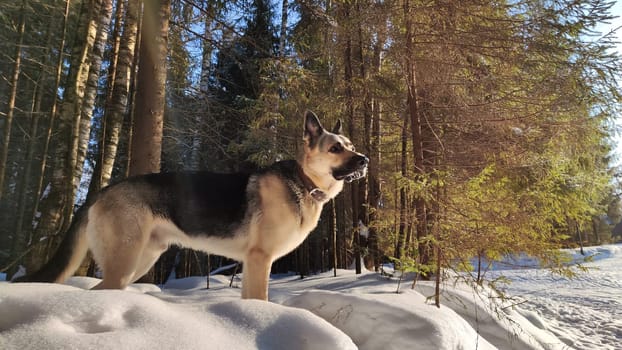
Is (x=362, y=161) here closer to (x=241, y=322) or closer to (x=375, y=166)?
(x=241, y=322)

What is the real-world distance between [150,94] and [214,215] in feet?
9.54

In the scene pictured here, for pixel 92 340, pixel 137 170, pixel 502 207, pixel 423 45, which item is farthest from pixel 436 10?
pixel 92 340

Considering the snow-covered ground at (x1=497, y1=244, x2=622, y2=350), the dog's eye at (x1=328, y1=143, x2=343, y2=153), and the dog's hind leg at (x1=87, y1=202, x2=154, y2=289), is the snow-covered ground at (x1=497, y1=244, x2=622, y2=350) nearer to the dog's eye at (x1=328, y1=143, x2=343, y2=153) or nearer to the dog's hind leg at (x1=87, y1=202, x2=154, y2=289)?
the dog's eye at (x1=328, y1=143, x2=343, y2=153)

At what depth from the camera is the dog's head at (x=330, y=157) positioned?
361cm

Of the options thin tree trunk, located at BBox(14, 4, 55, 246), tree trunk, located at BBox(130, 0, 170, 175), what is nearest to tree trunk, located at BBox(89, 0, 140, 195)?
tree trunk, located at BBox(130, 0, 170, 175)

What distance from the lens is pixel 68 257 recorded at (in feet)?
10.3

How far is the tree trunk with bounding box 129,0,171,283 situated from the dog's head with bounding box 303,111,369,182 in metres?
2.81

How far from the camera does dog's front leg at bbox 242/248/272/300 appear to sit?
10.6 feet

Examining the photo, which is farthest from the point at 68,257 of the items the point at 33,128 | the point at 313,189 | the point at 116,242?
the point at 33,128

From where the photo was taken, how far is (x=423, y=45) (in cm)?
611

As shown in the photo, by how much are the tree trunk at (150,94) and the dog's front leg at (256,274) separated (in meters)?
2.83

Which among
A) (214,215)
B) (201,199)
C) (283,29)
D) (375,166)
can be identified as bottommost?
(214,215)

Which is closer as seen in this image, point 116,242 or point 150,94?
point 116,242

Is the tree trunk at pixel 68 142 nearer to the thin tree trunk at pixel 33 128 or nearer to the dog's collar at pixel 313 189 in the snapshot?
the dog's collar at pixel 313 189
